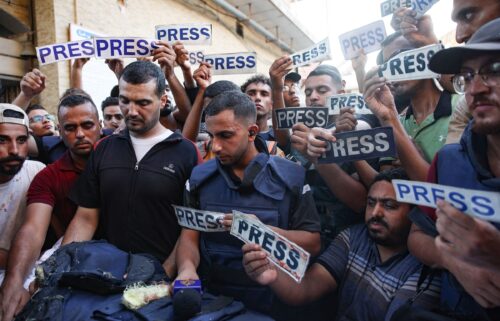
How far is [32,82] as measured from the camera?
323 centimetres

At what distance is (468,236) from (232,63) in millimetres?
2594

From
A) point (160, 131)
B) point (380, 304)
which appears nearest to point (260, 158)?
point (160, 131)

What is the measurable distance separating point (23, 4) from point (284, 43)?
1274cm

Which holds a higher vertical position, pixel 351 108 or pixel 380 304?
pixel 351 108

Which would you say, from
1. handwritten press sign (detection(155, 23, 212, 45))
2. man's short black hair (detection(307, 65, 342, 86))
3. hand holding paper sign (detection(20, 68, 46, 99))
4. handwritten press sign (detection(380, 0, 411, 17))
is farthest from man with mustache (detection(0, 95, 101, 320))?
handwritten press sign (detection(380, 0, 411, 17))

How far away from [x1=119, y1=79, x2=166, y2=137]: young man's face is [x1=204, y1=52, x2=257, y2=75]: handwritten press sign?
0.89m

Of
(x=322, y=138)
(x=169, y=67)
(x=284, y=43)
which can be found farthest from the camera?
(x=284, y=43)

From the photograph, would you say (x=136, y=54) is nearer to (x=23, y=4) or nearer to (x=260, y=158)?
(x=260, y=158)

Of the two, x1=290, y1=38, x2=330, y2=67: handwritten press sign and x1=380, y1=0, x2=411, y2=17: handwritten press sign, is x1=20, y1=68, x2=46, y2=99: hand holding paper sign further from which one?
x1=380, y1=0, x2=411, y2=17: handwritten press sign

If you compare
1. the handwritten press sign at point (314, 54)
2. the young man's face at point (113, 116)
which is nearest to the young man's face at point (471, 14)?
the handwritten press sign at point (314, 54)

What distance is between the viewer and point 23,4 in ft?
20.7

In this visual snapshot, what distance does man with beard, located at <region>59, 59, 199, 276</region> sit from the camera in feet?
7.86

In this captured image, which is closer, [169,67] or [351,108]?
[351,108]

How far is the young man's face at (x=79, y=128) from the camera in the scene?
2777 mm
